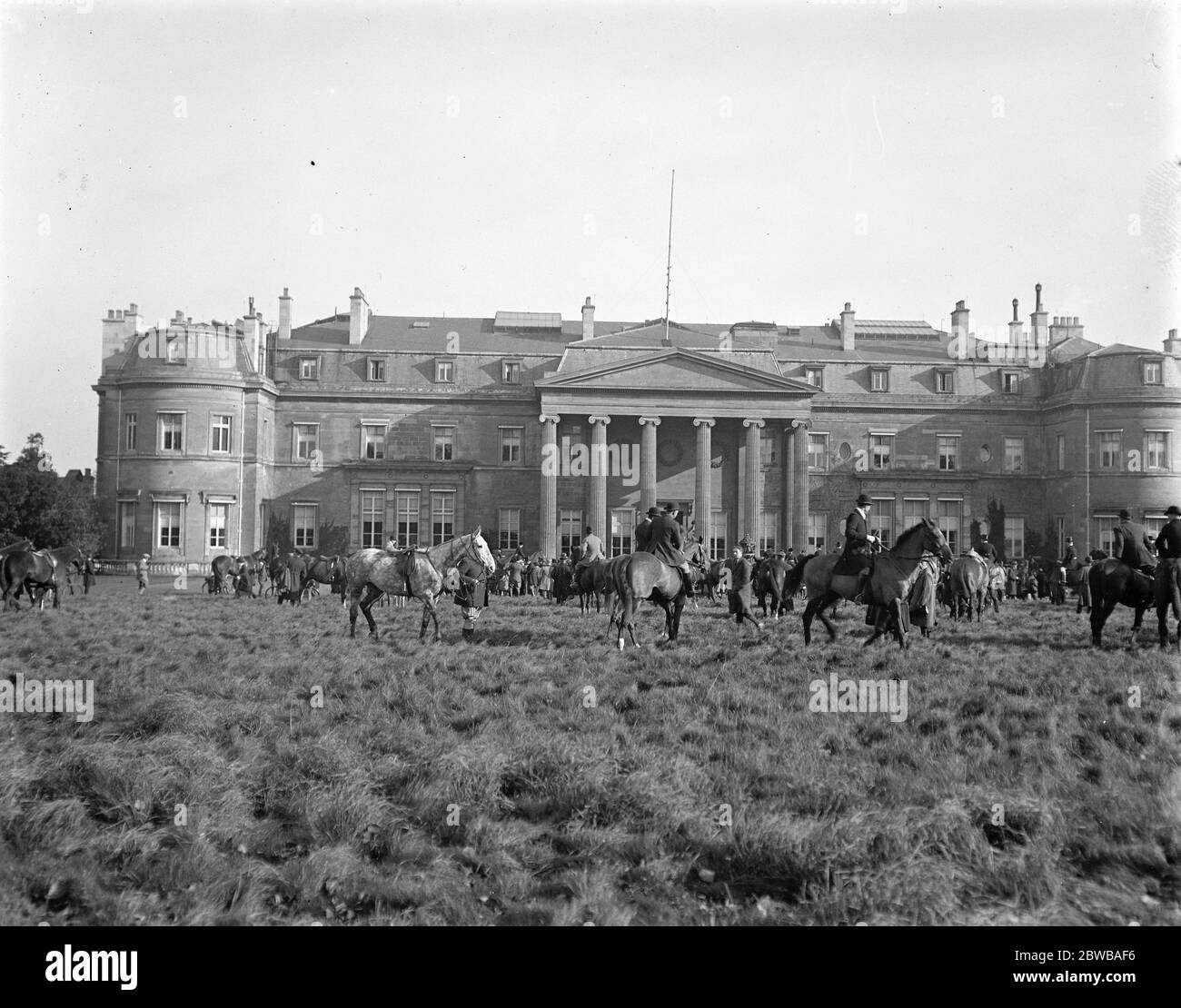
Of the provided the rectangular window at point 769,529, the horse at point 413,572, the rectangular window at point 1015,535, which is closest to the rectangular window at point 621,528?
the rectangular window at point 769,529

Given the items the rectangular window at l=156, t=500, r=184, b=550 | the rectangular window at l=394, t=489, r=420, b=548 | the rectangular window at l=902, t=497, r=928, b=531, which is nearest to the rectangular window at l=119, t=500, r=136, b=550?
the rectangular window at l=156, t=500, r=184, b=550

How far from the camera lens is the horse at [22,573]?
21062 mm

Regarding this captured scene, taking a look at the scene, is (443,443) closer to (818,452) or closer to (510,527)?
(510,527)

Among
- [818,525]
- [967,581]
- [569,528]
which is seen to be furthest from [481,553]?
[818,525]

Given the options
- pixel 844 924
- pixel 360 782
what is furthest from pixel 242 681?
pixel 844 924

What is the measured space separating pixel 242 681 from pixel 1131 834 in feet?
30.4

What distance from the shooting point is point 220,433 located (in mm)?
50156

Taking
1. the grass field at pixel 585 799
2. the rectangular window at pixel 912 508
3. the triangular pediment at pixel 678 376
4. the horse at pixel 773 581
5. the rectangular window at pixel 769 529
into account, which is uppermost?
the triangular pediment at pixel 678 376

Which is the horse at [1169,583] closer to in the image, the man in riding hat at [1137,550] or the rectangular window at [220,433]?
the man in riding hat at [1137,550]

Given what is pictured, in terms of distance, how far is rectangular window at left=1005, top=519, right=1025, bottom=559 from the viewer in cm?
5441

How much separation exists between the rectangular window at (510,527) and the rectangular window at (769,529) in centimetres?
1395

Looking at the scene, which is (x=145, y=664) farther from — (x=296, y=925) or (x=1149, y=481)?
(x=1149, y=481)

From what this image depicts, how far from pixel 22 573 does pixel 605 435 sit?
3355 centimetres
